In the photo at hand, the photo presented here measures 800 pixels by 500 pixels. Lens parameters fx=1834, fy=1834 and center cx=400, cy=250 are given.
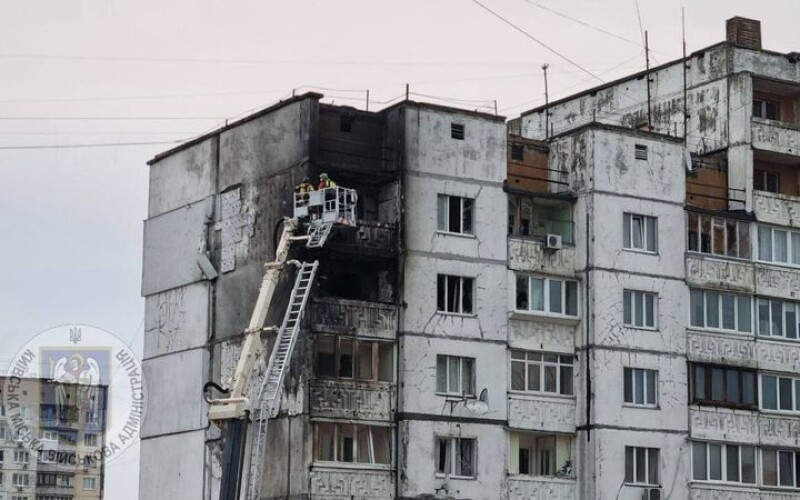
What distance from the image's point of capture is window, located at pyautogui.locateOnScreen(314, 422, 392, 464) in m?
68.0

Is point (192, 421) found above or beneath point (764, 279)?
beneath

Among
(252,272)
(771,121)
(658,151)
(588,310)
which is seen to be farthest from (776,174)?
(252,272)

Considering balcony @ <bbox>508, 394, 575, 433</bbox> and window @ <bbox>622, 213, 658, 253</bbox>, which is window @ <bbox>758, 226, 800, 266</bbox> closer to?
window @ <bbox>622, 213, 658, 253</bbox>

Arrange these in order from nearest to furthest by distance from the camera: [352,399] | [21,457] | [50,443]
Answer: [352,399]
[50,443]
[21,457]

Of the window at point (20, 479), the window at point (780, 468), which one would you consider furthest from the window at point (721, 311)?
the window at point (20, 479)

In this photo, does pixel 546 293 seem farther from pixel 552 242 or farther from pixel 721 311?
pixel 721 311

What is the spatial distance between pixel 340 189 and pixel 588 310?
11.9 metres

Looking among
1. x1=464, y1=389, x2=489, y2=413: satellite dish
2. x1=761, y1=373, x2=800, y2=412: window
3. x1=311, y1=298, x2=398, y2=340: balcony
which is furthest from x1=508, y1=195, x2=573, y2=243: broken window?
x1=761, y1=373, x2=800, y2=412: window

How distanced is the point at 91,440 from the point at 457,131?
88.0 meters

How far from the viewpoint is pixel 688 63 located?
81000 millimetres

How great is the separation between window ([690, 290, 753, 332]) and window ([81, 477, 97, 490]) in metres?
98.8

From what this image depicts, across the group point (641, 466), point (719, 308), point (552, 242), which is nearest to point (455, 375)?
point (552, 242)

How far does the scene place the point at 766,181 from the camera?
82.1m

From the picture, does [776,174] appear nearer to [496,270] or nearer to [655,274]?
[655,274]
